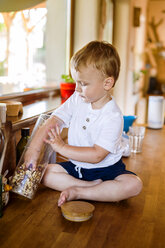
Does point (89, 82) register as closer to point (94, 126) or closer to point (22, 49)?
point (94, 126)

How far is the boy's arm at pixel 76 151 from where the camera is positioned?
→ 1.22 metres

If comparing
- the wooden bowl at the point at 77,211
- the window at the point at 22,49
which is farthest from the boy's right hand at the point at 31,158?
the window at the point at 22,49

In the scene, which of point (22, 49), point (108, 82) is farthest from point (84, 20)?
point (108, 82)

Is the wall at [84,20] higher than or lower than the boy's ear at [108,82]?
higher

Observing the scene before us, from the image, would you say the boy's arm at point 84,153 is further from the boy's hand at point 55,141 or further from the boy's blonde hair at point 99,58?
the boy's blonde hair at point 99,58

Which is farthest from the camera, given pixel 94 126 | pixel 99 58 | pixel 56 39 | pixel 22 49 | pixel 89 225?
pixel 56 39

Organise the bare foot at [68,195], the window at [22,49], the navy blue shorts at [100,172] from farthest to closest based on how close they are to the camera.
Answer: the window at [22,49], the navy blue shorts at [100,172], the bare foot at [68,195]

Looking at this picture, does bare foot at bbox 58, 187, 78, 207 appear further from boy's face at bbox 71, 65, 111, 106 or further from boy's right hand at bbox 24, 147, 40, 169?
boy's face at bbox 71, 65, 111, 106

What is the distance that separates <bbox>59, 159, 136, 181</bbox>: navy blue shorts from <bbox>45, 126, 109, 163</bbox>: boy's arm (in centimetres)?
11

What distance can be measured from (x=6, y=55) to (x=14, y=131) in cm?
72

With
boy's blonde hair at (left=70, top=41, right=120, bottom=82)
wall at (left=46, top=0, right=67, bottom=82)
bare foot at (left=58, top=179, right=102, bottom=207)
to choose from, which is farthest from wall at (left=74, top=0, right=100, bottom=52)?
bare foot at (left=58, top=179, right=102, bottom=207)

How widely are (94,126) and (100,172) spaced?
192 mm

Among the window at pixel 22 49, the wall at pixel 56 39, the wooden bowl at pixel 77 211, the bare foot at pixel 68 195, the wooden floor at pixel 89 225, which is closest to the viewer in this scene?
the wooden floor at pixel 89 225

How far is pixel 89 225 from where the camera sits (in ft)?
3.43
